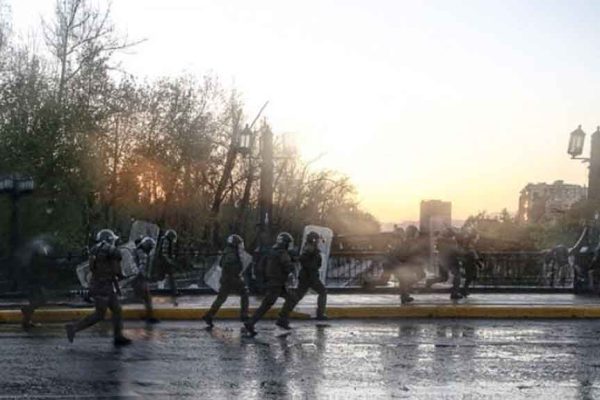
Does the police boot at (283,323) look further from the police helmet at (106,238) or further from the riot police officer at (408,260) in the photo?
the riot police officer at (408,260)

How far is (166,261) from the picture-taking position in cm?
1836

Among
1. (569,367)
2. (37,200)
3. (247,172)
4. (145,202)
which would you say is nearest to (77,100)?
(37,200)

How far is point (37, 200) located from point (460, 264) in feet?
38.9

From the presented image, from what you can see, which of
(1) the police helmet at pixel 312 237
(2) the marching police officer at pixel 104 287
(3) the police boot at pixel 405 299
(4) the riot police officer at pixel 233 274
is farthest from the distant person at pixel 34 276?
(3) the police boot at pixel 405 299

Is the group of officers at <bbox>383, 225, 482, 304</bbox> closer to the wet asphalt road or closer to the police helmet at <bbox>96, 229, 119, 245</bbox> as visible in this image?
the wet asphalt road

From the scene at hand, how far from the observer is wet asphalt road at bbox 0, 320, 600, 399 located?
849cm

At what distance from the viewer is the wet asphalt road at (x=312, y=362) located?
→ 8.49m

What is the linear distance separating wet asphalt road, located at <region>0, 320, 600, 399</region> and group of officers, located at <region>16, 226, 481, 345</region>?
43 centimetres

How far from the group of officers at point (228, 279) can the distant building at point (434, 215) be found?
382 inches

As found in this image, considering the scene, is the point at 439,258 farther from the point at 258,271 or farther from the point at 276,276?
the point at 276,276

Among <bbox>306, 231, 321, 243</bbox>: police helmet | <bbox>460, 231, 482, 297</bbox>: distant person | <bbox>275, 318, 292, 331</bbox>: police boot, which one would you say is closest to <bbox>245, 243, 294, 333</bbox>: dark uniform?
<bbox>275, 318, 292, 331</bbox>: police boot

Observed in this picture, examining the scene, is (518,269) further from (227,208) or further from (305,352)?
(227,208)

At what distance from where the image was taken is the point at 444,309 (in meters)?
15.4

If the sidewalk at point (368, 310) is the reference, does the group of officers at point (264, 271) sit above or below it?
above
